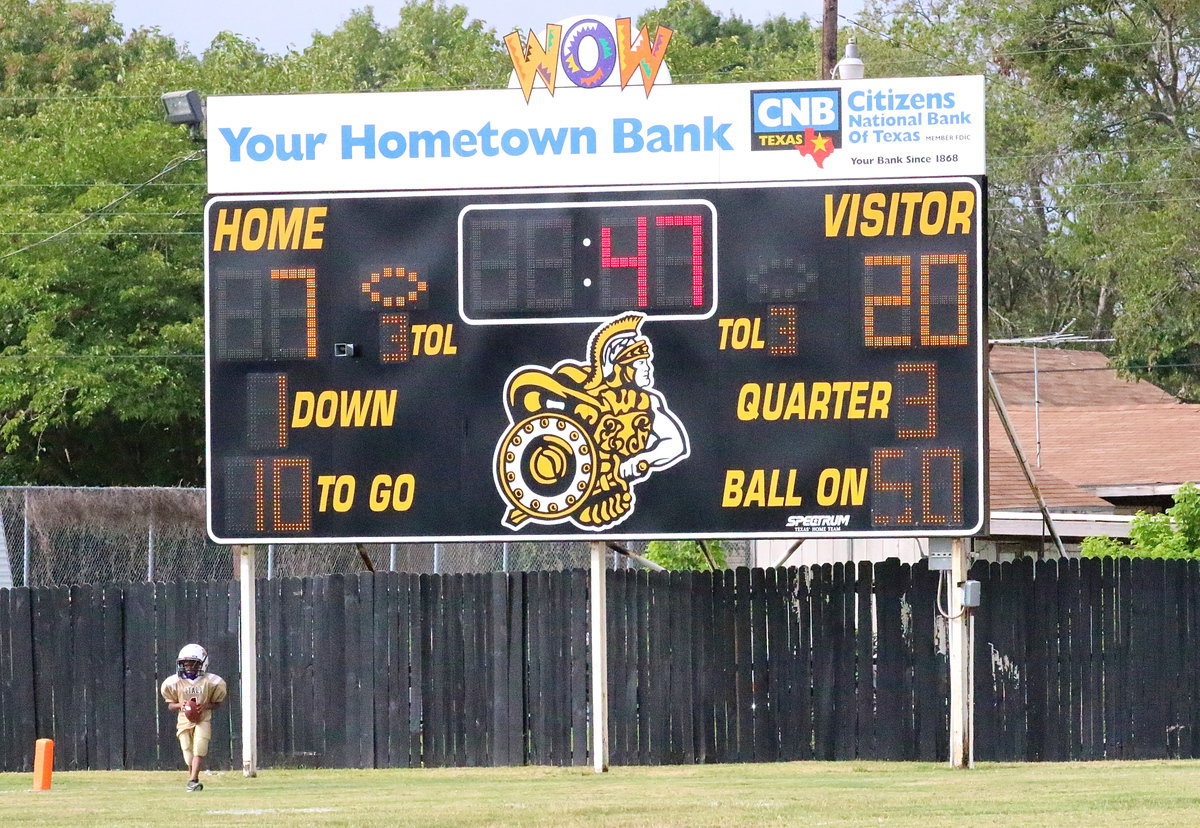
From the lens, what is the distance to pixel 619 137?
50.3ft

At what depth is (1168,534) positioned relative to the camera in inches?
866

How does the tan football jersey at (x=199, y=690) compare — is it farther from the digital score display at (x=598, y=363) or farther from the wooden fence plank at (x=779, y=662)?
the wooden fence plank at (x=779, y=662)

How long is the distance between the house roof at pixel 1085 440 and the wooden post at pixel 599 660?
11.8m

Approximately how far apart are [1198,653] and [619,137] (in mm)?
6915

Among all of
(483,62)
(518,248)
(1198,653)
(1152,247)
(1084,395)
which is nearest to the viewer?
(518,248)

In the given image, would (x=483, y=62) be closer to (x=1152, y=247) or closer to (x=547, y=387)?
(x=1152, y=247)

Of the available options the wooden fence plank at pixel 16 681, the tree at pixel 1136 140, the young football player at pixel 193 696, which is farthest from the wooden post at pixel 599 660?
the tree at pixel 1136 140

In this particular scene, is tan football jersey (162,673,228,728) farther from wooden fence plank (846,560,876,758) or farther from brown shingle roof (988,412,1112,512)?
brown shingle roof (988,412,1112,512)

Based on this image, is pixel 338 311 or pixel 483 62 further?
pixel 483 62

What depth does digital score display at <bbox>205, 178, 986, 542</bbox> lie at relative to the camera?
48.5ft

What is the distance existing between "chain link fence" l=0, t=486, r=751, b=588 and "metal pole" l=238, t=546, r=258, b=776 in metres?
5.54

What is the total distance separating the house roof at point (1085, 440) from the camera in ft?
92.3

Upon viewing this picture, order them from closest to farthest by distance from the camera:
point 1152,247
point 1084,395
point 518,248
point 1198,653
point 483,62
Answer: point 518,248, point 1198,653, point 1152,247, point 1084,395, point 483,62

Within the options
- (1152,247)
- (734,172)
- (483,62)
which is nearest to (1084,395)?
(1152,247)
